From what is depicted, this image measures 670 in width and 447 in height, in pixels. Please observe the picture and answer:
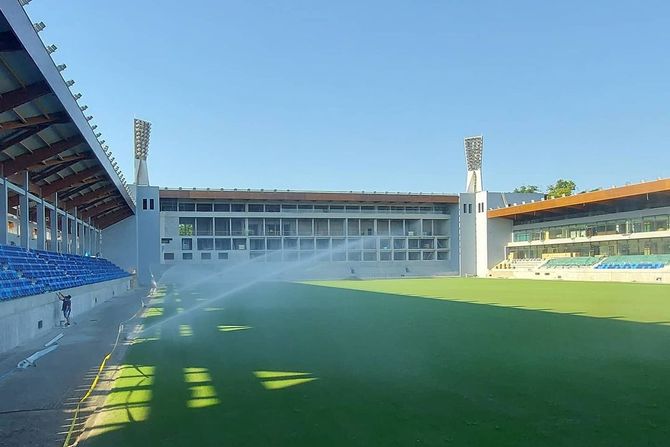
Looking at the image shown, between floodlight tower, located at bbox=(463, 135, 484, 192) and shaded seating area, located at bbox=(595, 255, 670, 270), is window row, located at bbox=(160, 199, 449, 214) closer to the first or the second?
floodlight tower, located at bbox=(463, 135, 484, 192)

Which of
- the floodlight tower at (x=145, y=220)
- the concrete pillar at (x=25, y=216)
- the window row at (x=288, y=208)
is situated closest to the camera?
the concrete pillar at (x=25, y=216)

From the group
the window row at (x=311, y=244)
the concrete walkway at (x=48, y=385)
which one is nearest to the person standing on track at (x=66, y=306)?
the concrete walkway at (x=48, y=385)

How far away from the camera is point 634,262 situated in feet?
163

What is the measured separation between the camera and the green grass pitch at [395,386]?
583 centimetres

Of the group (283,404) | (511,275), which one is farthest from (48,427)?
(511,275)

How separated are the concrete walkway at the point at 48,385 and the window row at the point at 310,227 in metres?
55.8

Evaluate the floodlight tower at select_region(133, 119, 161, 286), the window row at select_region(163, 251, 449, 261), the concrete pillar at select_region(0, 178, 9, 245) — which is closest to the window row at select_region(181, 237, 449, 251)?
the window row at select_region(163, 251, 449, 261)

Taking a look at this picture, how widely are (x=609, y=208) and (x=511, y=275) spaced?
45.5 feet

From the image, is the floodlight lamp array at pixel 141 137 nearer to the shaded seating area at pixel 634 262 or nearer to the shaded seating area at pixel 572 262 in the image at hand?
the shaded seating area at pixel 572 262

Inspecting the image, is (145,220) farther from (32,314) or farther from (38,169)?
(32,314)

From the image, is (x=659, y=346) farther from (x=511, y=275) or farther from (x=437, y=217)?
(x=437, y=217)

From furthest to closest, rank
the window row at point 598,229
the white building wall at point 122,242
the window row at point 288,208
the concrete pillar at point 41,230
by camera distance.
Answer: the window row at point 288,208
the white building wall at point 122,242
the window row at point 598,229
the concrete pillar at point 41,230

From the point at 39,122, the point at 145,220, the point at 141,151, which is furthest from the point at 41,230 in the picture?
the point at 141,151

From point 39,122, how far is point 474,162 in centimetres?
6646
